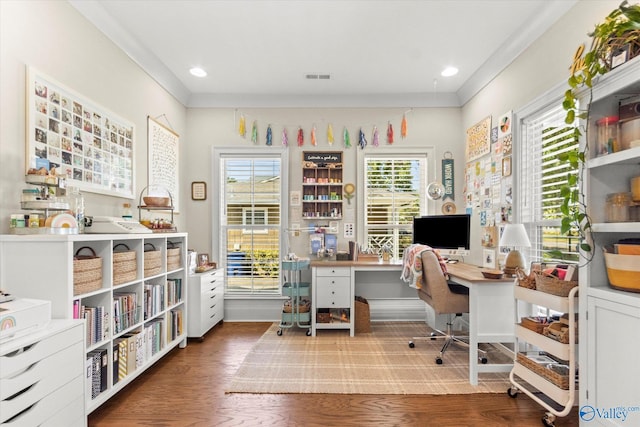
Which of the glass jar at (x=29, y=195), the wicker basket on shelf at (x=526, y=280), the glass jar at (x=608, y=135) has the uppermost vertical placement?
the glass jar at (x=608, y=135)

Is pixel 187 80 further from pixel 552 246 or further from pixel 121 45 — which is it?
pixel 552 246

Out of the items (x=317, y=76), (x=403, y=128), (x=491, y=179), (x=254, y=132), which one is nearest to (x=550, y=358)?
(x=491, y=179)

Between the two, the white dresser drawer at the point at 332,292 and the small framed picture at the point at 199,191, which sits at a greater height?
the small framed picture at the point at 199,191

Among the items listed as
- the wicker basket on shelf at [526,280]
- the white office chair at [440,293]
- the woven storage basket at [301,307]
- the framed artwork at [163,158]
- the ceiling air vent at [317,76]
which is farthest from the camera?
the woven storage basket at [301,307]

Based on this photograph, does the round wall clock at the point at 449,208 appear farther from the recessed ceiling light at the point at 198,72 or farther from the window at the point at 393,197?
the recessed ceiling light at the point at 198,72

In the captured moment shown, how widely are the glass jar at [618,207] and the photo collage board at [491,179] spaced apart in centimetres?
131

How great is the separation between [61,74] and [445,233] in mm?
3624

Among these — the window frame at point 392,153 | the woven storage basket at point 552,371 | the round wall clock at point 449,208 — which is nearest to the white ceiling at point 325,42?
the window frame at point 392,153

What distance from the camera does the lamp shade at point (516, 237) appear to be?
275cm

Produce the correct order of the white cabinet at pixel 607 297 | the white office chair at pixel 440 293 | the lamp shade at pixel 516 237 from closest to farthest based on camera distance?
the white cabinet at pixel 607 297, the lamp shade at pixel 516 237, the white office chair at pixel 440 293

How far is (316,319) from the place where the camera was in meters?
3.88

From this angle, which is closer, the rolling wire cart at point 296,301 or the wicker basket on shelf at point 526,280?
the wicker basket on shelf at point 526,280

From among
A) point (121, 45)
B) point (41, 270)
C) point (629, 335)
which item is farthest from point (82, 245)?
point (629, 335)

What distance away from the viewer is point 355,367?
2.94 m
